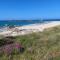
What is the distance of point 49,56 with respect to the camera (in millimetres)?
8859

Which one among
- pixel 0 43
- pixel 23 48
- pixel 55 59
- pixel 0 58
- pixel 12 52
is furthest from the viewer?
pixel 0 43

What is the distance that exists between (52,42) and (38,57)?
13.5 feet

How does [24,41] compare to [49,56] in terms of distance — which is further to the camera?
[24,41]

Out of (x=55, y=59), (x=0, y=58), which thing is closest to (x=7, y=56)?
(x=0, y=58)

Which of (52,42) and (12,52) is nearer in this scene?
(12,52)

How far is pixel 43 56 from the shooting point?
8859 mm

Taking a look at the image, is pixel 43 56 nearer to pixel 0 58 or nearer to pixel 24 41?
pixel 0 58

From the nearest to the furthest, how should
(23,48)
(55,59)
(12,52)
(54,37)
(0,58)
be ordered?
(55,59), (0,58), (12,52), (23,48), (54,37)

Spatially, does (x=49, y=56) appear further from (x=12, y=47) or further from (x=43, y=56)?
(x=12, y=47)

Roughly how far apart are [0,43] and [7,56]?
8.57ft

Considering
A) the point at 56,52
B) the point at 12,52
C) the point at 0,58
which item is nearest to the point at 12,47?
the point at 12,52

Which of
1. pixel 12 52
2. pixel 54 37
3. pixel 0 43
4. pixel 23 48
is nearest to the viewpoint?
pixel 12 52

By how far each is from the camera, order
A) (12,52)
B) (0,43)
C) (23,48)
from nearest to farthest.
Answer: (12,52) → (23,48) → (0,43)

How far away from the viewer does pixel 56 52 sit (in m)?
9.94
